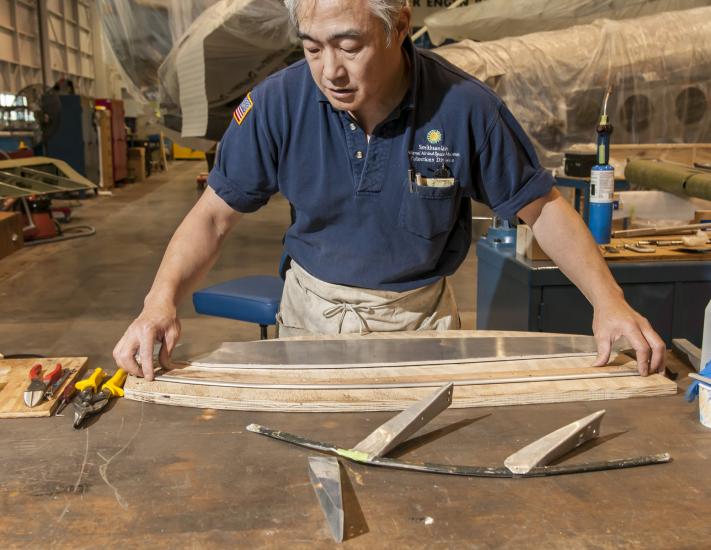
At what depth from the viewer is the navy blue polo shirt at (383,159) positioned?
161 centimetres

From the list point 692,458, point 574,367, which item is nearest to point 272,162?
point 574,367

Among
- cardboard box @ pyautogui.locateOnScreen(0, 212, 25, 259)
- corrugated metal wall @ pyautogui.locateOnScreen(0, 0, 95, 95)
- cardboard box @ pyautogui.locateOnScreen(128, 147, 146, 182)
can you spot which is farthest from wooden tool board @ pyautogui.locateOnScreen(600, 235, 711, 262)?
corrugated metal wall @ pyautogui.locateOnScreen(0, 0, 95, 95)

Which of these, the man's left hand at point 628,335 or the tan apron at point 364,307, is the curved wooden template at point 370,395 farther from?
the tan apron at point 364,307

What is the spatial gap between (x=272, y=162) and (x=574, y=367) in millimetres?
813

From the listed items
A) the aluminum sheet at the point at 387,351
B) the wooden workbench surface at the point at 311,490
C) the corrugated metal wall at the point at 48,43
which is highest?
the corrugated metal wall at the point at 48,43

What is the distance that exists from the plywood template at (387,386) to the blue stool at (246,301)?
3.80 feet

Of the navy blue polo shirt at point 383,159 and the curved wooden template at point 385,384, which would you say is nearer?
the curved wooden template at point 385,384

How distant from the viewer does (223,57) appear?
523 cm

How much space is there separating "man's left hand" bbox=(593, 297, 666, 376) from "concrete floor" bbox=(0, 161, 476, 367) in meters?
0.85

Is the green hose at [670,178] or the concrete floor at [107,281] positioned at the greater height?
the green hose at [670,178]

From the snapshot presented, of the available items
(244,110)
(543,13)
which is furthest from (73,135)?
(244,110)

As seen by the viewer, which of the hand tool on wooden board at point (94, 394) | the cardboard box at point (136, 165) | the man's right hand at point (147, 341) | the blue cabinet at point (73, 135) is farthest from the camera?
the cardboard box at point (136, 165)

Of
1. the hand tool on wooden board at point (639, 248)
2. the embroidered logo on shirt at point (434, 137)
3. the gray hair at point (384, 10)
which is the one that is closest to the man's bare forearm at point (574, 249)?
the embroidered logo on shirt at point (434, 137)

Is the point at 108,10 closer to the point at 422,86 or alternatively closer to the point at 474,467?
the point at 422,86
